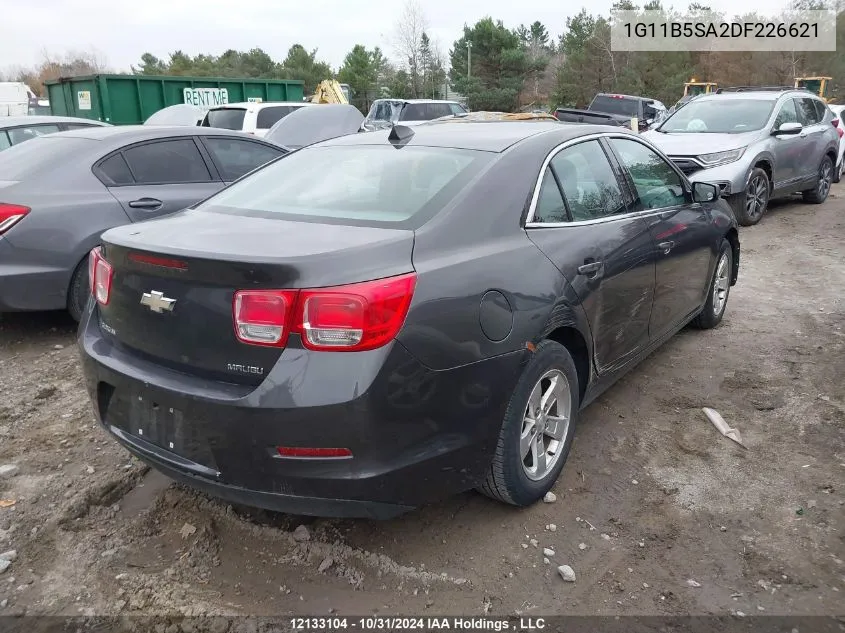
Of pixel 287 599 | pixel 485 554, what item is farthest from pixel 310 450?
pixel 485 554

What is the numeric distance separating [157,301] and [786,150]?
9406mm

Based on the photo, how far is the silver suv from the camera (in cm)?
856

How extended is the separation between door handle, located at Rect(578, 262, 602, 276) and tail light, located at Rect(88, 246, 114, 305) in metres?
1.95

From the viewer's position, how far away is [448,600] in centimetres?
249

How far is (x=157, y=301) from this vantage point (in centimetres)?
246

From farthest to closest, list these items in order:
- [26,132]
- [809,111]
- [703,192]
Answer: [809,111] < [26,132] < [703,192]

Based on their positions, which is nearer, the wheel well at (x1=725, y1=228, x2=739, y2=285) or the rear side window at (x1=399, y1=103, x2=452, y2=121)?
the wheel well at (x1=725, y1=228, x2=739, y2=285)

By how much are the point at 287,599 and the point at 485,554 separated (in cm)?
78

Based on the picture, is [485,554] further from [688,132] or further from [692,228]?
[688,132]

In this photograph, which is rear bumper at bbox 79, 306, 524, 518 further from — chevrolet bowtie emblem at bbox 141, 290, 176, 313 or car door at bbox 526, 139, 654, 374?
car door at bbox 526, 139, 654, 374

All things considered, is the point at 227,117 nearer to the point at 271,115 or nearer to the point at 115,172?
the point at 271,115

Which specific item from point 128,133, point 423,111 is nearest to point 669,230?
point 128,133

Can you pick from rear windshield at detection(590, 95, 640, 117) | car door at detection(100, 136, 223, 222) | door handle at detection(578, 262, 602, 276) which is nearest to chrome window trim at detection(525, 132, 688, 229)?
door handle at detection(578, 262, 602, 276)

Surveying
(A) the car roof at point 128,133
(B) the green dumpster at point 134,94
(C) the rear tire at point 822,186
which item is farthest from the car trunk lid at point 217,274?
(B) the green dumpster at point 134,94
